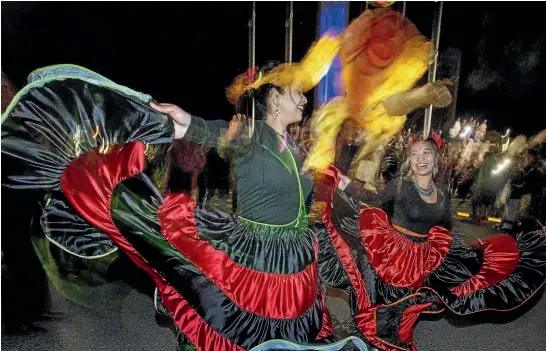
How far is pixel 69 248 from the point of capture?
190 cm

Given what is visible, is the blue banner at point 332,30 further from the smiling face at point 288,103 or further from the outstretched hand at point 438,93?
the outstretched hand at point 438,93

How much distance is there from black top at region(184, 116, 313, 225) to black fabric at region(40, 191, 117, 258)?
0.58 meters

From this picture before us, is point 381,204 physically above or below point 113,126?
below

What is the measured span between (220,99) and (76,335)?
1698 millimetres

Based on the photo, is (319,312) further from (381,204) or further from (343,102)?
(343,102)

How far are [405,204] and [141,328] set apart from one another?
1.76 meters

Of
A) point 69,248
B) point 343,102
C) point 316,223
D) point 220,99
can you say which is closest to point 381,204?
point 316,223

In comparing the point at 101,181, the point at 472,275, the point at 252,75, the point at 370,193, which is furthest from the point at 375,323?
the point at 101,181

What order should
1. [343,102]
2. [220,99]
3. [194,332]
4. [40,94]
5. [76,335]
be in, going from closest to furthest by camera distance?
Answer: [40,94] < [194,332] < [220,99] < [343,102] < [76,335]

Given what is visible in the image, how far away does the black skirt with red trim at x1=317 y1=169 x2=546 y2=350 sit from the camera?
2.24 metres

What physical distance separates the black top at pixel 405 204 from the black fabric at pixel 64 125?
1.09 metres

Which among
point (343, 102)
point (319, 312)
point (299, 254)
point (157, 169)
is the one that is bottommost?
point (319, 312)

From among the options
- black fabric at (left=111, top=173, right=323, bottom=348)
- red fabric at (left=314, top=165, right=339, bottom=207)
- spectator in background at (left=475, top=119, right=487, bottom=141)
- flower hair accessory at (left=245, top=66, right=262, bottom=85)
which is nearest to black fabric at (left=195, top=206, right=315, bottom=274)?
black fabric at (left=111, top=173, right=323, bottom=348)

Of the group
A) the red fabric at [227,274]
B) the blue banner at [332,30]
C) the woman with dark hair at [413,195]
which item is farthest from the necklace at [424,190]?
the red fabric at [227,274]
